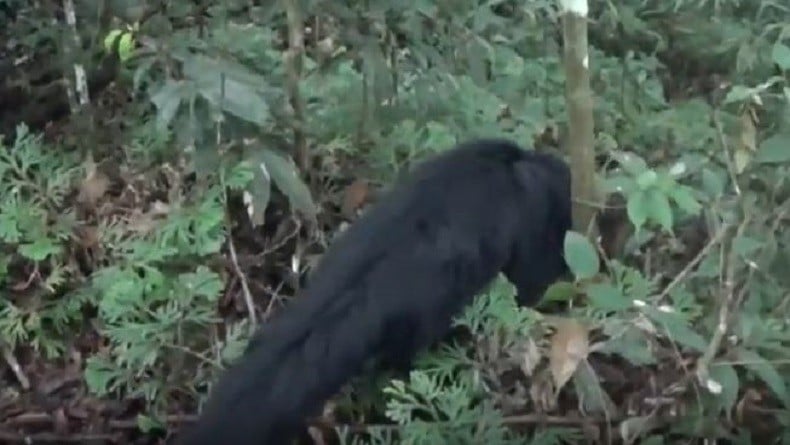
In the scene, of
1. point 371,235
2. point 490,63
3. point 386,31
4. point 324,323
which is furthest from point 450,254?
point 490,63

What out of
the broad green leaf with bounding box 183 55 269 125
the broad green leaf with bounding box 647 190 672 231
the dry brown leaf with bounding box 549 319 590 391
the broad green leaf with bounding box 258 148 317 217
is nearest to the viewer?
the dry brown leaf with bounding box 549 319 590 391

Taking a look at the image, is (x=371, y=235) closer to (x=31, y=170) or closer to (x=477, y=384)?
(x=477, y=384)

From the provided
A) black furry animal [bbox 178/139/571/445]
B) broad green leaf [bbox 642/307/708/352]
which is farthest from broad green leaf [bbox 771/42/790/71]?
black furry animal [bbox 178/139/571/445]

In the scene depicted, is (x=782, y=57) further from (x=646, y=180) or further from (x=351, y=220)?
(x=351, y=220)

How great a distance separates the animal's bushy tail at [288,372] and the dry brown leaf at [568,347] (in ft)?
2.25

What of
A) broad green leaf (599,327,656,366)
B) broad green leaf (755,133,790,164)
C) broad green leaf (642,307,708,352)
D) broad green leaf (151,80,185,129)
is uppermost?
broad green leaf (755,133,790,164)

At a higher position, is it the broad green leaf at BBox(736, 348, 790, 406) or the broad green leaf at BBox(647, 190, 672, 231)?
the broad green leaf at BBox(647, 190, 672, 231)

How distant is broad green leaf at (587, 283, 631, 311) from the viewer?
175 centimetres

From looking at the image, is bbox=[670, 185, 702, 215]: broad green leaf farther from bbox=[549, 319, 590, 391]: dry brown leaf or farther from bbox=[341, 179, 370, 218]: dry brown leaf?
bbox=[341, 179, 370, 218]: dry brown leaf

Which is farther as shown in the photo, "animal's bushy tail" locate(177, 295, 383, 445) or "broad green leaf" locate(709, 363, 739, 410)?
"animal's bushy tail" locate(177, 295, 383, 445)

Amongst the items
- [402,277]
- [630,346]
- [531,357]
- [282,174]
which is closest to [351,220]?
[282,174]

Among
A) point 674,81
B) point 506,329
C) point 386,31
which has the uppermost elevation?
point 386,31

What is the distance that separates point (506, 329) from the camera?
8.14ft

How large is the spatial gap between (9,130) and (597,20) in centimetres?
186
